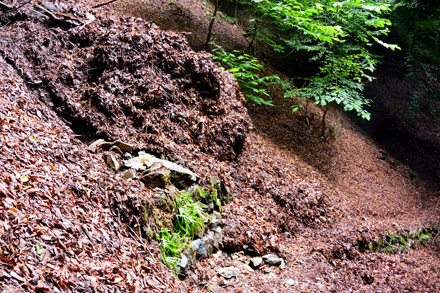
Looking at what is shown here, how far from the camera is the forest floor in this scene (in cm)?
275

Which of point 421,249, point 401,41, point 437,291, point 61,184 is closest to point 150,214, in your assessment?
point 61,184

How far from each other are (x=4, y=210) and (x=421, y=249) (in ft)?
26.3

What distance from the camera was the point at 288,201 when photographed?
5480 mm

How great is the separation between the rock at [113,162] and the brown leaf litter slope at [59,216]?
120 mm

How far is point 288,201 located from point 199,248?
2.58m

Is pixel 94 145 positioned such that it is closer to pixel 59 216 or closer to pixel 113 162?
pixel 113 162

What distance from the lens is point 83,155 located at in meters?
Answer: 3.21

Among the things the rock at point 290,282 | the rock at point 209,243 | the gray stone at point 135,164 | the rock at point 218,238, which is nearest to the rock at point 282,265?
the rock at point 290,282

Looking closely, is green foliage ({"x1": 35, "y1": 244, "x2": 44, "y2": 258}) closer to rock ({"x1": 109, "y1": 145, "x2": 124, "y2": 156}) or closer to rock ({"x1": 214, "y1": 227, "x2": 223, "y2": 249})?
rock ({"x1": 109, "y1": 145, "x2": 124, "y2": 156})

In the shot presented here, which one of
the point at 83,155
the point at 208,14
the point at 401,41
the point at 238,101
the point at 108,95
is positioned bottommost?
the point at 83,155

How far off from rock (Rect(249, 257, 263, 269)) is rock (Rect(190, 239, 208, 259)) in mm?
703

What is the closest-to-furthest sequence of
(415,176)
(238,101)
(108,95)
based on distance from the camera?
1. (108,95)
2. (238,101)
3. (415,176)

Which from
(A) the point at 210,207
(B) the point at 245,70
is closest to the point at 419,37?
(B) the point at 245,70

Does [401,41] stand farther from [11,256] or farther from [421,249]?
[11,256]
